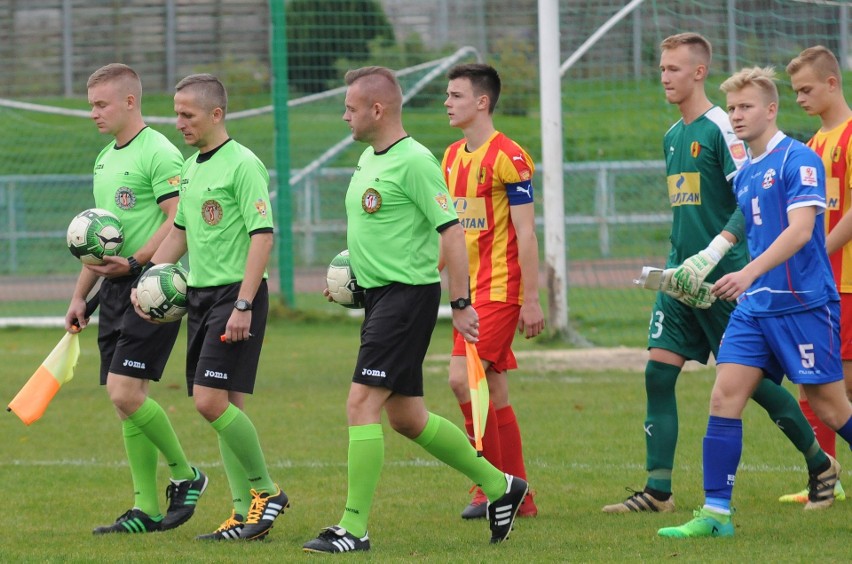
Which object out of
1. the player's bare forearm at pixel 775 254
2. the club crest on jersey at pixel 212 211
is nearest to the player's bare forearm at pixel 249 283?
the club crest on jersey at pixel 212 211

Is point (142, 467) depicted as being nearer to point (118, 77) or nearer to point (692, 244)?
point (118, 77)

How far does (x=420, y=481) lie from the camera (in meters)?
7.78

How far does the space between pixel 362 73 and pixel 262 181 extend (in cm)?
A: 74

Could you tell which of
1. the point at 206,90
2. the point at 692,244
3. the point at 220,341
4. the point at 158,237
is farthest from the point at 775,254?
the point at 158,237

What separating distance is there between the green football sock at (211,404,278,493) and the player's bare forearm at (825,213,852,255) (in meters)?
2.98

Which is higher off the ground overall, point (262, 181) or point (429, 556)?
point (262, 181)

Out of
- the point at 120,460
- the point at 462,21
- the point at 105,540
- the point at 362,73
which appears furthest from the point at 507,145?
the point at 462,21

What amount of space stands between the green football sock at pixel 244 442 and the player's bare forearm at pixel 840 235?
2984mm

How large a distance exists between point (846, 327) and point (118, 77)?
3.99 metres

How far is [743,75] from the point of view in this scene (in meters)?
6.02

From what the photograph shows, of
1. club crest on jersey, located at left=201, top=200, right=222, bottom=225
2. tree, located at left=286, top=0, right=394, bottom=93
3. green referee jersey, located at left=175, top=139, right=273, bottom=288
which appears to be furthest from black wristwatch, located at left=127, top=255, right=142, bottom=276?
tree, located at left=286, top=0, right=394, bottom=93

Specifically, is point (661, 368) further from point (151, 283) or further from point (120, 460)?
point (120, 460)

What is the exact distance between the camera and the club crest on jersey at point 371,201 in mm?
5918

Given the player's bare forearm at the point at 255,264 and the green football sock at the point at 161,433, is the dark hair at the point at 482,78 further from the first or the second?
the green football sock at the point at 161,433
